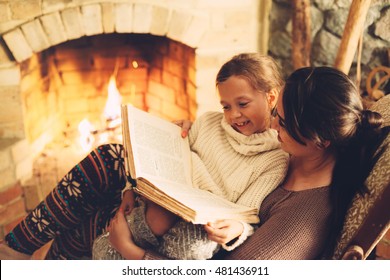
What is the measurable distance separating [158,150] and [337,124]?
45 centimetres

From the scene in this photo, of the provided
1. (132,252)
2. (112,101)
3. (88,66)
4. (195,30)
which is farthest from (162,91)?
(132,252)

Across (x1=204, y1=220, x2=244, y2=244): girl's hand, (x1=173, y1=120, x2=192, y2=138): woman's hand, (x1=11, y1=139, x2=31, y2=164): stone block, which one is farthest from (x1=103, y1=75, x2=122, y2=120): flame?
(x1=204, y1=220, x2=244, y2=244): girl's hand

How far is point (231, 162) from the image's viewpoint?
122 centimetres

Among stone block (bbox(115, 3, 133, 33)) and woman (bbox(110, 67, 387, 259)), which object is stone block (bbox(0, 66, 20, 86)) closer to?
stone block (bbox(115, 3, 133, 33))

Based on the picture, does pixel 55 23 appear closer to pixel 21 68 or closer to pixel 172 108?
pixel 21 68

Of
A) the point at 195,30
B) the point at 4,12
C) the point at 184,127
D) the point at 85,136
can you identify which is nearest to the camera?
the point at 184,127

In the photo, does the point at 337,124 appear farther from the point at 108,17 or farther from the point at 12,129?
the point at 12,129

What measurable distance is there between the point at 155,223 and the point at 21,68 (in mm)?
1231

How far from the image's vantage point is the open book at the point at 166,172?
94 cm

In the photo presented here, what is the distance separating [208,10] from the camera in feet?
6.56

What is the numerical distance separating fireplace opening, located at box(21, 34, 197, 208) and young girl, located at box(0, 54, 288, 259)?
0.85 meters

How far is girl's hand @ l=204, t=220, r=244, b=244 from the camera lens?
94 centimetres

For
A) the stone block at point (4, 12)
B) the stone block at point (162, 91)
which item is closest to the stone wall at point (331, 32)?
the stone block at point (162, 91)
